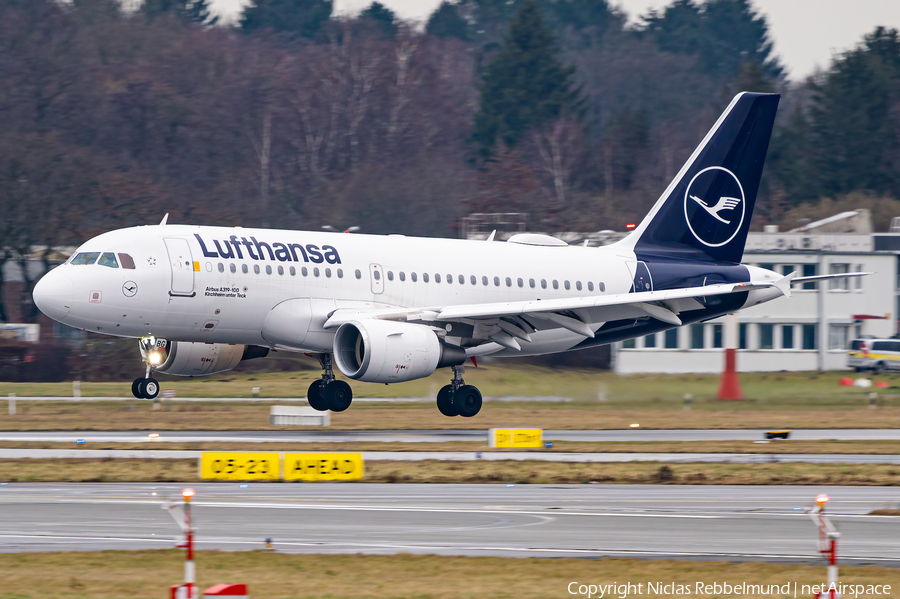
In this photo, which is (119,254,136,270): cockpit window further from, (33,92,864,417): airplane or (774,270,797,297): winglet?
(774,270,797,297): winglet

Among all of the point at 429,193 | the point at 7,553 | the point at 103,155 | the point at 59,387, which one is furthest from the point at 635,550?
the point at 103,155

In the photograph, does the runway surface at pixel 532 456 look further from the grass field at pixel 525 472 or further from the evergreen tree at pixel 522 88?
the evergreen tree at pixel 522 88

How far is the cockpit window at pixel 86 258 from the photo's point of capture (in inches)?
1281

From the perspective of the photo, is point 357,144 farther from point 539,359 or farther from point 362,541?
point 362,541

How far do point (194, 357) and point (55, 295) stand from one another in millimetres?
5471

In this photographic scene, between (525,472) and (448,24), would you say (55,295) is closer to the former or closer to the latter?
(525,472)

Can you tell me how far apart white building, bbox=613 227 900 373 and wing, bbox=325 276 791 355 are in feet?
94.5

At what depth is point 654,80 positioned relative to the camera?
14675cm

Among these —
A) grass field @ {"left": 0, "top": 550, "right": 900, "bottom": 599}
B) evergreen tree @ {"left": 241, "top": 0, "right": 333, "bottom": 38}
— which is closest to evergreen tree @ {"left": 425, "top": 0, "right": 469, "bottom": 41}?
evergreen tree @ {"left": 241, "top": 0, "right": 333, "bottom": 38}

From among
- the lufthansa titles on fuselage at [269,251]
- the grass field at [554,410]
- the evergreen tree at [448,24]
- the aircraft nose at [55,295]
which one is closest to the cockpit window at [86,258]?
the aircraft nose at [55,295]

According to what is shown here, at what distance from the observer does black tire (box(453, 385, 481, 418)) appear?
3612 cm

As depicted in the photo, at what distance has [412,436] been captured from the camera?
33.5 m

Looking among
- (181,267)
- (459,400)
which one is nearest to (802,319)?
(459,400)

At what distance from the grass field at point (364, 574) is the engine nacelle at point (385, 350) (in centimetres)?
1647
